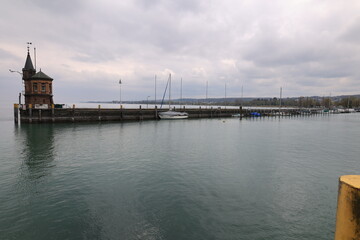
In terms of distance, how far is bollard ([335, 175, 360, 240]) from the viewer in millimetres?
2788

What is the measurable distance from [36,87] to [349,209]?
5563 cm

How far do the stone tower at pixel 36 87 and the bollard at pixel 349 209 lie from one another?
5452cm

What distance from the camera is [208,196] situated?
12.8m

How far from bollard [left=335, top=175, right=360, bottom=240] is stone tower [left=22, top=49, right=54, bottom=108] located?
54.5m

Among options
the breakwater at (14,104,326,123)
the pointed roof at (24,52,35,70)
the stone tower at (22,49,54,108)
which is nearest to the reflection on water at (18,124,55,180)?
the breakwater at (14,104,326,123)

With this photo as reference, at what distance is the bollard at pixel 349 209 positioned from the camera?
2.79 m

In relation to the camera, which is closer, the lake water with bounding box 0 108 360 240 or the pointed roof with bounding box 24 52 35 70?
the lake water with bounding box 0 108 360 240

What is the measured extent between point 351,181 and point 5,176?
20.1 meters

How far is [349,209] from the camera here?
2.89 metres

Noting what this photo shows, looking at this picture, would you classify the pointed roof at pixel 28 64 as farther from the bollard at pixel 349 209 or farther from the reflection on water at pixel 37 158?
the bollard at pixel 349 209

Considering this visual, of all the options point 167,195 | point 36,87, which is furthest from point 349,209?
point 36,87

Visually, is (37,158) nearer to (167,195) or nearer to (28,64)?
(167,195)

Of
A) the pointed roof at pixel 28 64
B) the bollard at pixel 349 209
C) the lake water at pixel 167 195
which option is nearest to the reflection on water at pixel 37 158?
the lake water at pixel 167 195

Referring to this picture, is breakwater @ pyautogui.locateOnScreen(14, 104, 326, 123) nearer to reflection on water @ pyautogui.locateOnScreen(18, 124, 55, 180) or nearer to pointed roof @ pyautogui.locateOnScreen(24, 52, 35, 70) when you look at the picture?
pointed roof @ pyautogui.locateOnScreen(24, 52, 35, 70)
